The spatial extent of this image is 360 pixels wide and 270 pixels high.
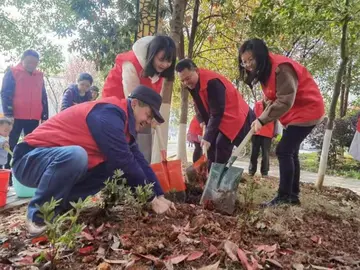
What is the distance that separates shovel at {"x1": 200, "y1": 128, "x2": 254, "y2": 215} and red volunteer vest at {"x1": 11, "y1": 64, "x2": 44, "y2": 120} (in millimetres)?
2723

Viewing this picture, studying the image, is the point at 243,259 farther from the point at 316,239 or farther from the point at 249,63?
the point at 249,63

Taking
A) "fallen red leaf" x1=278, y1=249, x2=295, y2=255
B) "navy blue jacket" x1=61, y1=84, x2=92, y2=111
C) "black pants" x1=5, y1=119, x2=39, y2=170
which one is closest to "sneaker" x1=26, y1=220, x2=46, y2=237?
"fallen red leaf" x1=278, y1=249, x2=295, y2=255

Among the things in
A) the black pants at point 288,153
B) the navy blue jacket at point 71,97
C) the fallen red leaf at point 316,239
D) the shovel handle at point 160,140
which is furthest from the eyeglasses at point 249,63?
the navy blue jacket at point 71,97

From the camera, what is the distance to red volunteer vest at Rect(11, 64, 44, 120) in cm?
447

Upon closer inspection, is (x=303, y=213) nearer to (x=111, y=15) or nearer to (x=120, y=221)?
(x=120, y=221)

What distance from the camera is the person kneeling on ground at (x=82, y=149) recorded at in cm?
208

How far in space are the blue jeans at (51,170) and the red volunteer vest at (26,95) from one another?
241cm

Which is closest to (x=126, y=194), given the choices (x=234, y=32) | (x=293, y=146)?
(x=293, y=146)

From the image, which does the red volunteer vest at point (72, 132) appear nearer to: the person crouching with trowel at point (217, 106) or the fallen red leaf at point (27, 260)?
the fallen red leaf at point (27, 260)

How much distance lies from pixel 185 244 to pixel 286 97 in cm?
177

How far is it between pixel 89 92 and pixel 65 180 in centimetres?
343

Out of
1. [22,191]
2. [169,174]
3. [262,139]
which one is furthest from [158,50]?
[262,139]

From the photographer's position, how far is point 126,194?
2.09 meters

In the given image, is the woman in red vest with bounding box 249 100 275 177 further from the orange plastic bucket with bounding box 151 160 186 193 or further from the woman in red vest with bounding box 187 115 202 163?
the orange plastic bucket with bounding box 151 160 186 193
